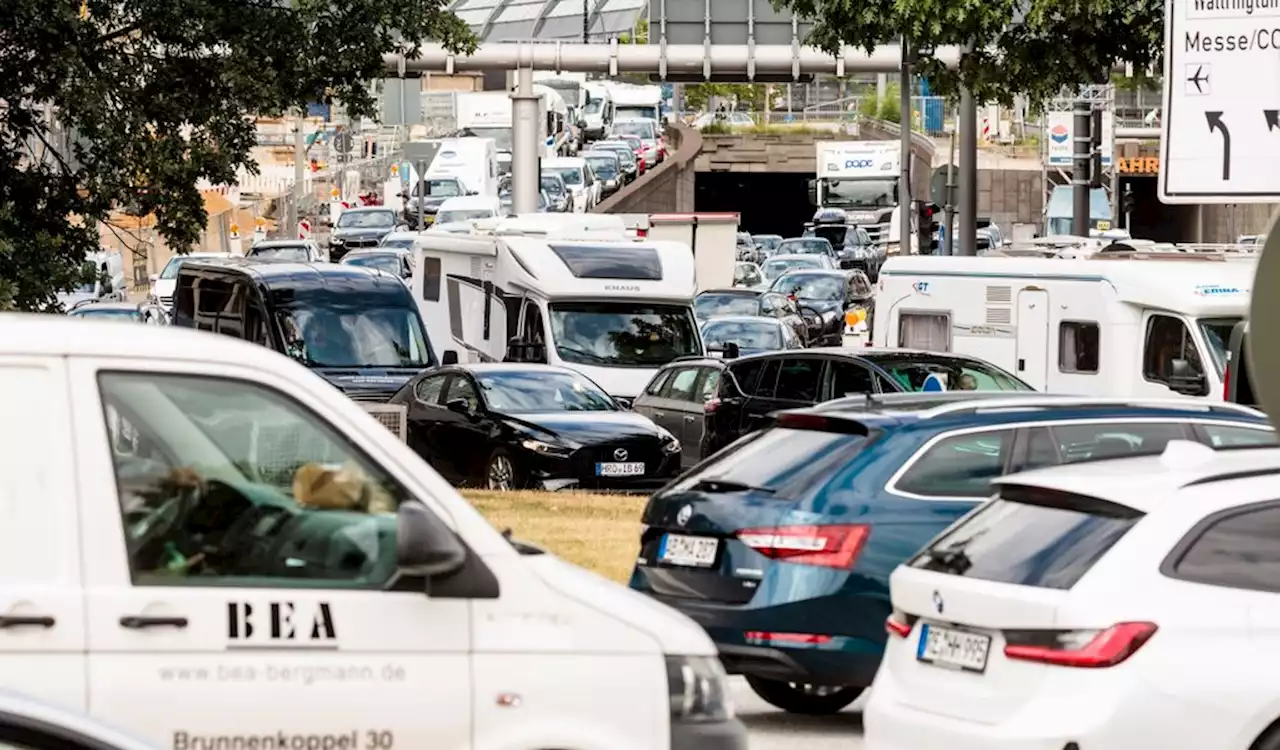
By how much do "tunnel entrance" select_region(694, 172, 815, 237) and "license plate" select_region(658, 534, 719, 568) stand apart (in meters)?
94.8

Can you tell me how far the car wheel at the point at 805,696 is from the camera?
12.0 meters

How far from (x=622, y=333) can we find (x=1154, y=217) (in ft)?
211

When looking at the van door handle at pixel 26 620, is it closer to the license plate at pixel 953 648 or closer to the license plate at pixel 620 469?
the license plate at pixel 953 648

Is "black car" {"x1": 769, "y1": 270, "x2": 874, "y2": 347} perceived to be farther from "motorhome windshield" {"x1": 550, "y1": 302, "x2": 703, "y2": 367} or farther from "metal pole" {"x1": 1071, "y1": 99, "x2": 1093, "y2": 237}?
"motorhome windshield" {"x1": 550, "y1": 302, "x2": 703, "y2": 367}

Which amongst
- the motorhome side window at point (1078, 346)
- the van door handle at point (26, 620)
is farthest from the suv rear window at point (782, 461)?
the motorhome side window at point (1078, 346)

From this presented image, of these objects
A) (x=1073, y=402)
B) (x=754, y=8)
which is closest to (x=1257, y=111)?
(x=1073, y=402)

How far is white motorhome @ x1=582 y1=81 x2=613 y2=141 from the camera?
104 meters

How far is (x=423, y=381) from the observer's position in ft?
83.8

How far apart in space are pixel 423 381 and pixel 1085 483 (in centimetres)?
1720

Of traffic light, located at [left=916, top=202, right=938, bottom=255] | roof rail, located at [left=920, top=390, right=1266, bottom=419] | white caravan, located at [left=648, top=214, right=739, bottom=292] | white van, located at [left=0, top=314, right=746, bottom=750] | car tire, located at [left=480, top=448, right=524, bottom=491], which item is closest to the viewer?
white van, located at [left=0, top=314, right=746, bottom=750]

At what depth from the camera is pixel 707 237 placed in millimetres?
46312

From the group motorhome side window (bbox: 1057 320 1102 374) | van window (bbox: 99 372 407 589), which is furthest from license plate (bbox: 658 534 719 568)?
motorhome side window (bbox: 1057 320 1102 374)

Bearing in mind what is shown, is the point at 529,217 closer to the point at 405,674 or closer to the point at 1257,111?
the point at 1257,111

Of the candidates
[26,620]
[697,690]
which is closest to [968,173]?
[697,690]
